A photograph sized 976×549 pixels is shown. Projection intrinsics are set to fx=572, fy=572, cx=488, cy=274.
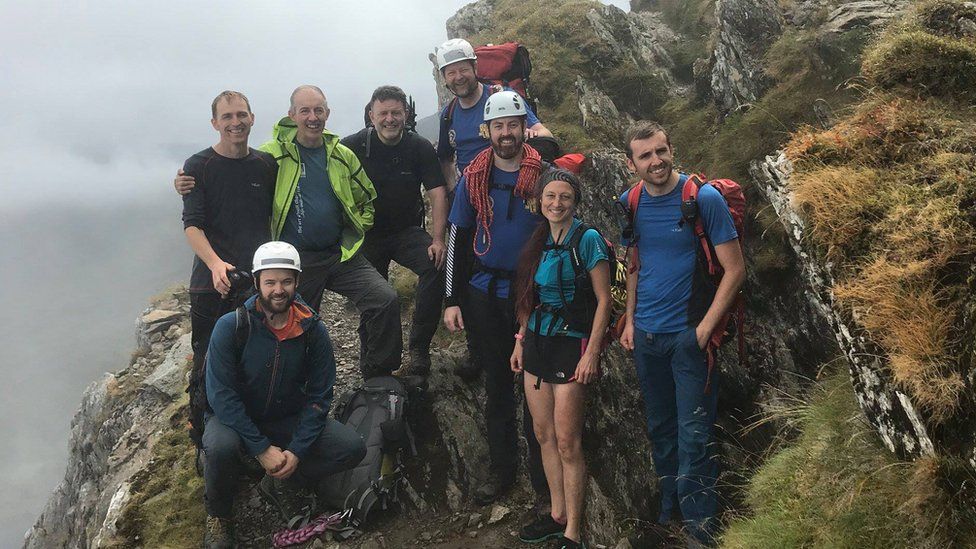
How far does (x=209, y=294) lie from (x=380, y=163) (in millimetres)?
3050

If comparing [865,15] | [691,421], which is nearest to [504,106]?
[691,421]

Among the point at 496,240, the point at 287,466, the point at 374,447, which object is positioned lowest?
the point at 374,447

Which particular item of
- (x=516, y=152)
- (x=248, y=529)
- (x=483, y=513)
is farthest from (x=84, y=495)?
(x=516, y=152)

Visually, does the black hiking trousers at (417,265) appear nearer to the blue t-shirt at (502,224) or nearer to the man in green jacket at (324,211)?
the man in green jacket at (324,211)

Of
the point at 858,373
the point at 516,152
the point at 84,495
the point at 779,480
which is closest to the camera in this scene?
the point at 858,373

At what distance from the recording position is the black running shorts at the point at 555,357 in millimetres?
5961

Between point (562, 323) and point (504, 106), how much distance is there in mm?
2613

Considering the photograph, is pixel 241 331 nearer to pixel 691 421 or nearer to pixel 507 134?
pixel 507 134

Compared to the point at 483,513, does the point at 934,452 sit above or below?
above

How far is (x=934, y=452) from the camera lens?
3.33m

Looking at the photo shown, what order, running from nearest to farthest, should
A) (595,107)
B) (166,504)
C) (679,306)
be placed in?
(679,306)
(166,504)
(595,107)

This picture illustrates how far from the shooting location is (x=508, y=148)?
6637 millimetres

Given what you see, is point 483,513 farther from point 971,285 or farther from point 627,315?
point 971,285

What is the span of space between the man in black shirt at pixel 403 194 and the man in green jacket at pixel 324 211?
14.0 inches
